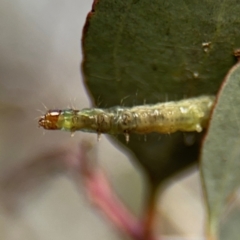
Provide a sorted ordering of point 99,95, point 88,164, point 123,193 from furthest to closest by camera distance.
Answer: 1. point 123,193
2. point 88,164
3. point 99,95

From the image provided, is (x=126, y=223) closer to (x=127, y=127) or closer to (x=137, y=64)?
(x=127, y=127)

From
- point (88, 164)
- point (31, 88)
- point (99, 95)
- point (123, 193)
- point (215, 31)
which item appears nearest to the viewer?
point (215, 31)

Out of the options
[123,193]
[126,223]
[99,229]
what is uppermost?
[126,223]

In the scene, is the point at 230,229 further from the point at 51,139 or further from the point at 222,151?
the point at 51,139

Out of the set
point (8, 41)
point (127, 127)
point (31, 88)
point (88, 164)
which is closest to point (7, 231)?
point (31, 88)

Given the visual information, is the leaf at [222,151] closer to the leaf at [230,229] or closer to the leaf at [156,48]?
the leaf at [156,48]

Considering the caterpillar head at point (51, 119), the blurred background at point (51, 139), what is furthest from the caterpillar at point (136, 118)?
the blurred background at point (51, 139)

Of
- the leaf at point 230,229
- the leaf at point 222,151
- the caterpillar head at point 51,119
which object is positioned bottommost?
the leaf at point 230,229
